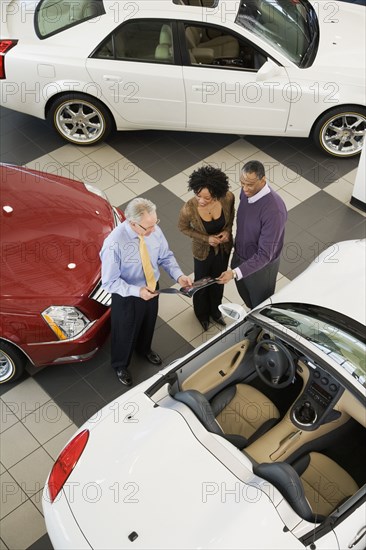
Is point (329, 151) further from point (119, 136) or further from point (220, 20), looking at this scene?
point (119, 136)

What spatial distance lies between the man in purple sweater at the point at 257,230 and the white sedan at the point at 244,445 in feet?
0.92

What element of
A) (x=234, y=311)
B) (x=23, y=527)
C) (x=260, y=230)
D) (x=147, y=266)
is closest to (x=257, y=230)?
(x=260, y=230)

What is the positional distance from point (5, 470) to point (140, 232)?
1783mm

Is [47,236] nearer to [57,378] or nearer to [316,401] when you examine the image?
[57,378]

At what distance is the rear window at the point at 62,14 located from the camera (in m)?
5.81

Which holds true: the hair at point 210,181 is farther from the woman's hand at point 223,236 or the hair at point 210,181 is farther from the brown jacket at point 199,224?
the woman's hand at point 223,236

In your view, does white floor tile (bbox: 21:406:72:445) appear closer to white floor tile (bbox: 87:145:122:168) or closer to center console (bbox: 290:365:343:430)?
center console (bbox: 290:365:343:430)

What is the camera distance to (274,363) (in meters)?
3.85

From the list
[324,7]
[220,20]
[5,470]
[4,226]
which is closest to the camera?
[5,470]

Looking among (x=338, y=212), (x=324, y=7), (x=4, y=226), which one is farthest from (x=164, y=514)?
(x=324, y=7)

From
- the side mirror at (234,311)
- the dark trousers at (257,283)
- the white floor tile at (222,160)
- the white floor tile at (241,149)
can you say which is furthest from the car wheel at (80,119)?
the side mirror at (234,311)

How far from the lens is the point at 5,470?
4336 millimetres

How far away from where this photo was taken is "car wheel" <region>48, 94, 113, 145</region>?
5.98 meters

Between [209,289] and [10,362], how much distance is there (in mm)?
1443
